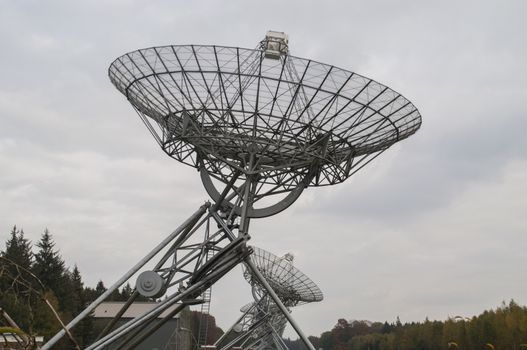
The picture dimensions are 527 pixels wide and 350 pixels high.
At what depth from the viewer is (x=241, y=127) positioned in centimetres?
2561

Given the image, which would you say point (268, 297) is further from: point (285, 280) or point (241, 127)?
point (241, 127)

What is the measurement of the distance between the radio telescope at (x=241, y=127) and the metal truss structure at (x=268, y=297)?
21.8 meters

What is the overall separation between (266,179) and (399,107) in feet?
20.4

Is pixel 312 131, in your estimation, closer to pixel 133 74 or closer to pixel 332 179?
pixel 332 179

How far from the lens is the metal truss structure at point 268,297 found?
49.4 m

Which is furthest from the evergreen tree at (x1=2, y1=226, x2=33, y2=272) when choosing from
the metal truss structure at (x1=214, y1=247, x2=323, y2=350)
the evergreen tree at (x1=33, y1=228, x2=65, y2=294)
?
the metal truss structure at (x1=214, y1=247, x2=323, y2=350)

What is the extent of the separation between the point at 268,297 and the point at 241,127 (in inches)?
1189

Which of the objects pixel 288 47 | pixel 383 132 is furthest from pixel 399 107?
pixel 288 47

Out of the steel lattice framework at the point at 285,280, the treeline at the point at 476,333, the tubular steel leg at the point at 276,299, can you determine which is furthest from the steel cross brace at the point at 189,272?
the treeline at the point at 476,333

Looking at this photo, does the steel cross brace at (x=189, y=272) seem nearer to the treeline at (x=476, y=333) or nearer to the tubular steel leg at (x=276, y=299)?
the tubular steel leg at (x=276, y=299)

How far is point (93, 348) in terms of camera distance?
75.3 feet

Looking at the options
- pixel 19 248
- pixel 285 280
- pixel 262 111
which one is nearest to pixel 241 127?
pixel 262 111

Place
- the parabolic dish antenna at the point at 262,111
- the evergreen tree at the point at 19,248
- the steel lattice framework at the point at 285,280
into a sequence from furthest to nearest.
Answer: the evergreen tree at the point at 19,248
the steel lattice framework at the point at 285,280
the parabolic dish antenna at the point at 262,111

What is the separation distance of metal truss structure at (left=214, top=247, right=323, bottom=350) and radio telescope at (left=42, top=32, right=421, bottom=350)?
21.8 metres
